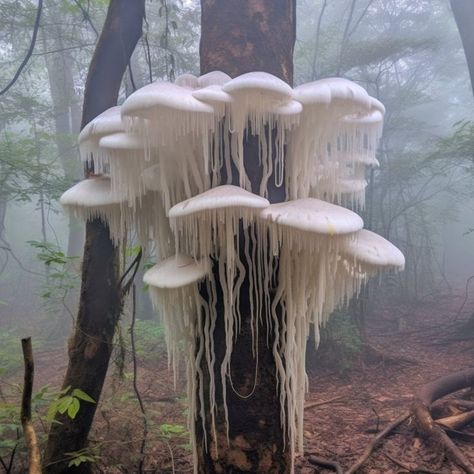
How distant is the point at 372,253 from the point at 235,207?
1.90ft

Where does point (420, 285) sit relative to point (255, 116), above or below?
below

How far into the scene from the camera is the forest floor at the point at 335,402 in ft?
10.1

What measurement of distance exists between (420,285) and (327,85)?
13.4 metres

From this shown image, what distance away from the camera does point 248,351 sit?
1649 mm

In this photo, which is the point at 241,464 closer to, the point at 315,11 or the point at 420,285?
the point at 420,285

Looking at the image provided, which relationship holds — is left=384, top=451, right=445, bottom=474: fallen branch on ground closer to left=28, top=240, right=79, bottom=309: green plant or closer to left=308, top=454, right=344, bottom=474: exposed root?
left=308, top=454, right=344, bottom=474: exposed root

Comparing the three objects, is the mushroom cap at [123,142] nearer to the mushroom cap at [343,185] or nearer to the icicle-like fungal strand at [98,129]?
the icicle-like fungal strand at [98,129]

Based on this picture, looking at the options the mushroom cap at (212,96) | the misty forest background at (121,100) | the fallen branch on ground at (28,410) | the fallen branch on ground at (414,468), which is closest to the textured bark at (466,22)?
the misty forest background at (121,100)

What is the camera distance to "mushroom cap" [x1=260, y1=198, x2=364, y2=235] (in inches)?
51.6

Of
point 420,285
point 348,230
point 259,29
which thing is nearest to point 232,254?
point 348,230

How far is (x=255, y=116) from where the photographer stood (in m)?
1.63

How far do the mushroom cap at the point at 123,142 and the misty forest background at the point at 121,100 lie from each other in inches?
39.5

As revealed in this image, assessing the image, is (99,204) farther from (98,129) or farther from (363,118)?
(363,118)

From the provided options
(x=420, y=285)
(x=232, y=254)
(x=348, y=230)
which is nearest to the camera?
(x=348, y=230)
